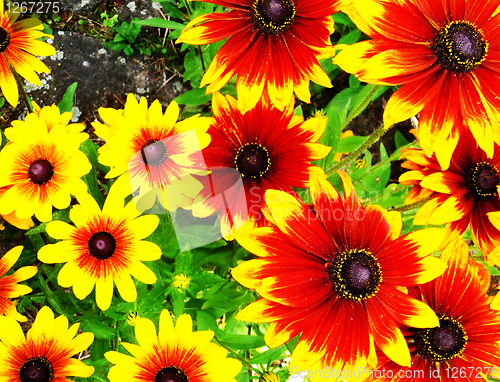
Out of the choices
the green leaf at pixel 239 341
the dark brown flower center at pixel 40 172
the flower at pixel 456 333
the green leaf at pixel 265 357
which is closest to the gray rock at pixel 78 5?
the dark brown flower center at pixel 40 172

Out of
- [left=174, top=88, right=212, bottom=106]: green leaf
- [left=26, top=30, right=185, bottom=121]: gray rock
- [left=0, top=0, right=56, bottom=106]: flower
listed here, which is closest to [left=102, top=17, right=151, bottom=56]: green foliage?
[left=26, top=30, right=185, bottom=121]: gray rock

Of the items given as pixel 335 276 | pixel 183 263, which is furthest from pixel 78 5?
pixel 335 276

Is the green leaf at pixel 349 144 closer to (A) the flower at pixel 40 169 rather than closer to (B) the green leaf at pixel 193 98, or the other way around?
(B) the green leaf at pixel 193 98

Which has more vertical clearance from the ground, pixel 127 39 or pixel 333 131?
pixel 127 39

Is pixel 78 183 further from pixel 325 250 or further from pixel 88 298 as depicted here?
pixel 325 250

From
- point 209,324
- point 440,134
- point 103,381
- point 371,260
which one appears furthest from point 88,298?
point 440,134

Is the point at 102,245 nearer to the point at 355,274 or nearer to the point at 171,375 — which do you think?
the point at 171,375
